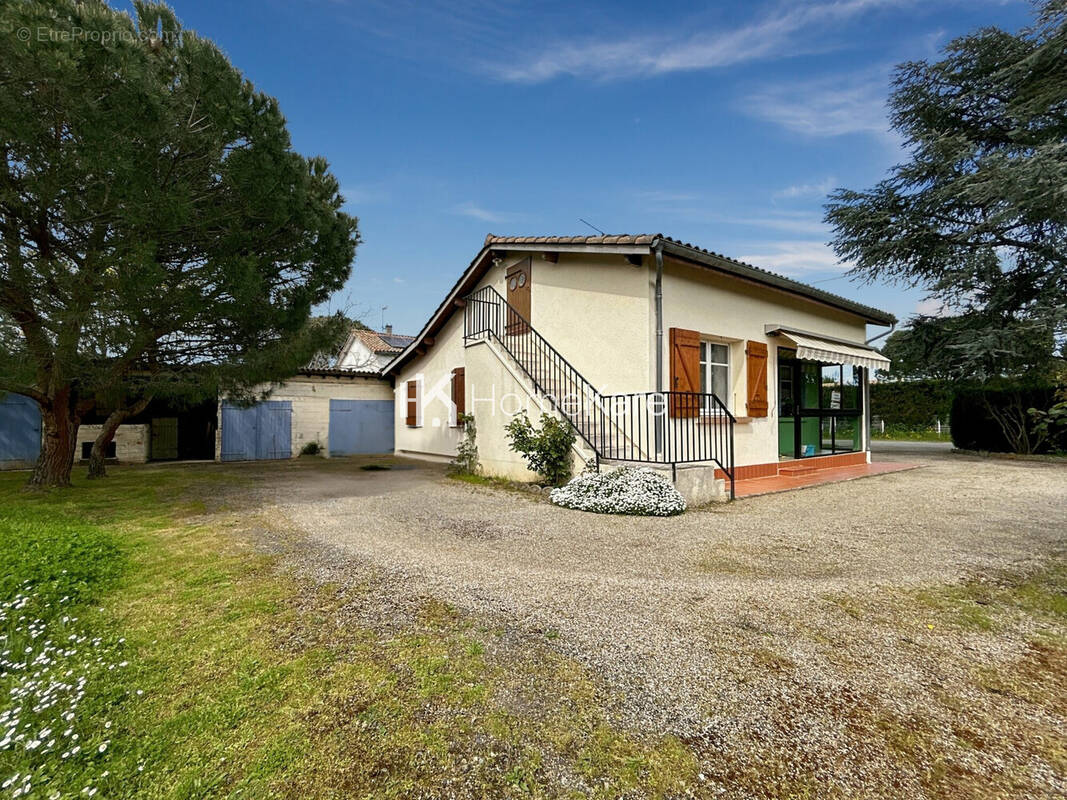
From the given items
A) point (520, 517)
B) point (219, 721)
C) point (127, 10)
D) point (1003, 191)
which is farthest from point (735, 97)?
point (219, 721)

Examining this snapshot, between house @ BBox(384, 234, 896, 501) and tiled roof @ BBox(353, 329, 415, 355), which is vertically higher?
tiled roof @ BBox(353, 329, 415, 355)

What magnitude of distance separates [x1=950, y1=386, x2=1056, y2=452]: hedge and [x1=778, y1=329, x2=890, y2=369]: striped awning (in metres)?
7.43

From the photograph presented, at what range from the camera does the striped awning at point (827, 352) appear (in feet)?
34.0

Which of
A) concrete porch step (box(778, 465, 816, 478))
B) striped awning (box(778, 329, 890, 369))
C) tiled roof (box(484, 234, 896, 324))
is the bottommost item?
concrete porch step (box(778, 465, 816, 478))

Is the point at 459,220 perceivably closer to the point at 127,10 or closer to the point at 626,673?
the point at 127,10

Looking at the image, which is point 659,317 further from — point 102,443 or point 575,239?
point 102,443

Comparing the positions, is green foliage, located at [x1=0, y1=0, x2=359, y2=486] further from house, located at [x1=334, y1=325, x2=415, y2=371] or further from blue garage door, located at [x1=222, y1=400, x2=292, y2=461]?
Answer: house, located at [x1=334, y1=325, x2=415, y2=371]

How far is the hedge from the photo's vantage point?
15531mm

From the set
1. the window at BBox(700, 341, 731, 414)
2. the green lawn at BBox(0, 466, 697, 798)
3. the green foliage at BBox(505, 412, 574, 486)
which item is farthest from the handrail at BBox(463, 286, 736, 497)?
the green lawn at BBox(0, 466, 697, 798)

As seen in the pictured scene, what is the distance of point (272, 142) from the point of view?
8.06 metres

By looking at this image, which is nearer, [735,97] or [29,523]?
[29,523]

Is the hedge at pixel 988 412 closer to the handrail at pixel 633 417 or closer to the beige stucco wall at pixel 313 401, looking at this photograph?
the handrail at pixel 633 417

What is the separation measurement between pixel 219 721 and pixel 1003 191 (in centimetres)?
1933

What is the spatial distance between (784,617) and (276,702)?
10.3 feet
